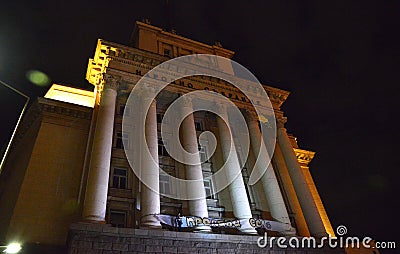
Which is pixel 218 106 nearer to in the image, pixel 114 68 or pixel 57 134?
pixel 114 68

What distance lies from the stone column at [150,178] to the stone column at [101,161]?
268 centimetres

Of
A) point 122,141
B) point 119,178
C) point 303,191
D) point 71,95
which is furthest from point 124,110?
point 303,191

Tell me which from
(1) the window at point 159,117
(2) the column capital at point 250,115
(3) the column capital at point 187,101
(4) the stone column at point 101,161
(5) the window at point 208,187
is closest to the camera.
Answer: (4) the stone column at point 101,161

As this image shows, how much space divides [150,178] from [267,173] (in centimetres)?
1184

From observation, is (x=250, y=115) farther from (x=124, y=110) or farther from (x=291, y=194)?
(x=124, y=110)

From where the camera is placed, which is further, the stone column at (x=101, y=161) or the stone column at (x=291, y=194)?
the stone column at (x=291, y=194)

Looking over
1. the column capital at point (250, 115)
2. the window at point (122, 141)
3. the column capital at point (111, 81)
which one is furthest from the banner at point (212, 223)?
the column capital at point (111, 81)

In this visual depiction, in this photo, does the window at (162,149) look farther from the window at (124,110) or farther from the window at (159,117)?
the window at (124,110)

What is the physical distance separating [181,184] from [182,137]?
15.5ft

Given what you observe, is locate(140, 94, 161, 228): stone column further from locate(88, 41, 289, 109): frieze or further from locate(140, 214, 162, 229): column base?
locate(88, 41, 289, 109): frieze

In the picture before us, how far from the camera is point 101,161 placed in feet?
71.1

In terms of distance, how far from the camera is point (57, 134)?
28453mm

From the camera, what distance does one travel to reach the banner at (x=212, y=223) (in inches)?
806

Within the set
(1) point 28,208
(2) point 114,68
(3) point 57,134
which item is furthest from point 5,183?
(2) point 114,68
